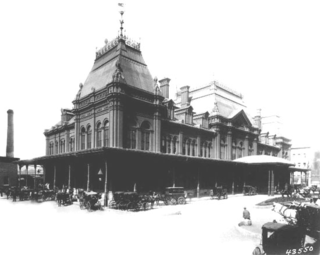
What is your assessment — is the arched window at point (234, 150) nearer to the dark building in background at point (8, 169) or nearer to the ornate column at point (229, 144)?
the ornate column at point (229, 144)

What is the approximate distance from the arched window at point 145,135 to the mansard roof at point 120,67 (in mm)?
3485

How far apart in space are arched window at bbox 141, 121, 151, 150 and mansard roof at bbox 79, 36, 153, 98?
3485 mm

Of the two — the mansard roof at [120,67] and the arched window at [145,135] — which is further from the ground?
the mansard roof at [120,67]

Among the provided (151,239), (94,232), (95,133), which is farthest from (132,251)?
(95,133)

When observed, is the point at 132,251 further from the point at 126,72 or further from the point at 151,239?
the point at 126,72

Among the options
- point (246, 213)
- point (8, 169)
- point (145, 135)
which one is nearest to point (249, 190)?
point (145, 135)

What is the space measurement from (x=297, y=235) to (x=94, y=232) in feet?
23.6

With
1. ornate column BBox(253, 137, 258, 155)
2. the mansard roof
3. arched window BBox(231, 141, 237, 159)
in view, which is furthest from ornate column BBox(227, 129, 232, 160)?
the mansard roof

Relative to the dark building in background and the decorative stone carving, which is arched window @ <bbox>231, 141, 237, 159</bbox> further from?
the dark building in background

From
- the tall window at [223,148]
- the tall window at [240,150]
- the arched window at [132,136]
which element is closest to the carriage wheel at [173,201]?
the arched window at [132,136]

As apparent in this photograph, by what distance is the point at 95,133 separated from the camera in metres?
24.4

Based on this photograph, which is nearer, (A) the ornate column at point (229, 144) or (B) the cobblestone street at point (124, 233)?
(B) the cobblestone street at point (124, 233)

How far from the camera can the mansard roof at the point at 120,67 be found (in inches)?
975

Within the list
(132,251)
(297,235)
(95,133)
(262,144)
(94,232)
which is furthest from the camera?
(262,144)
